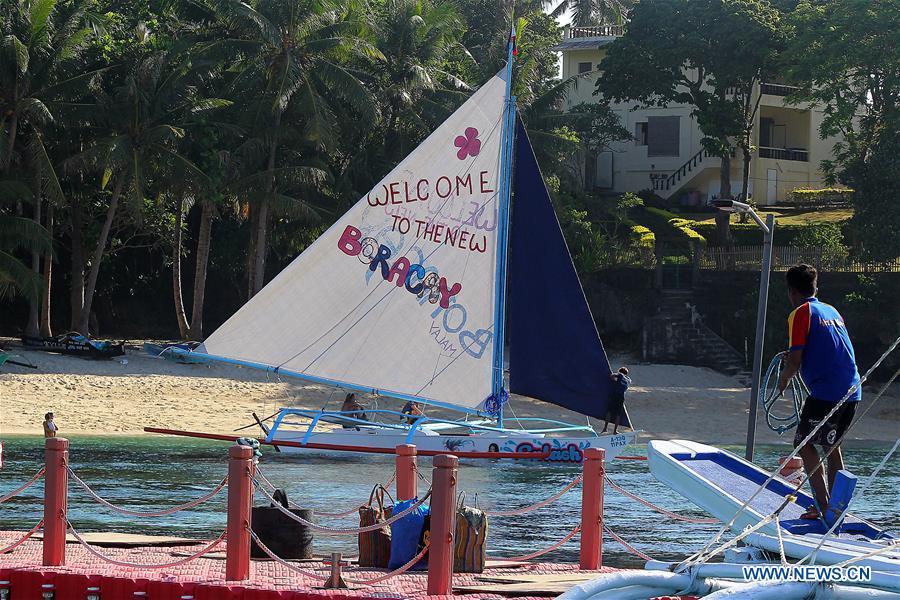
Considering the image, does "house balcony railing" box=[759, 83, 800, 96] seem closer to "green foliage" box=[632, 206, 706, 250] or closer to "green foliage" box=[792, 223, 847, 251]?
"green foliage" box=[632, 206, 706, 250]

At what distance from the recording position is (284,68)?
149 feet

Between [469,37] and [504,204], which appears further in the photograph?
[469,37]

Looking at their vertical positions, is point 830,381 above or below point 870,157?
below

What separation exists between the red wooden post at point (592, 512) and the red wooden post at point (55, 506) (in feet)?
16.0

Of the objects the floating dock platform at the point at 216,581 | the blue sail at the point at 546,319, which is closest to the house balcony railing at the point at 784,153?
the blue sail at the point at 546,319

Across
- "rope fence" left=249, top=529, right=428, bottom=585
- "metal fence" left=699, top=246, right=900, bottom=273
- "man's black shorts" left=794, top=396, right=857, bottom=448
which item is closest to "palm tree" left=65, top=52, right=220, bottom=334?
"metal fence" left=699, top=246, right=900, bottom=273

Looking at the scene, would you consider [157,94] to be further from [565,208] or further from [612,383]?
[612,383]

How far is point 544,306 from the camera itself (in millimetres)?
24953

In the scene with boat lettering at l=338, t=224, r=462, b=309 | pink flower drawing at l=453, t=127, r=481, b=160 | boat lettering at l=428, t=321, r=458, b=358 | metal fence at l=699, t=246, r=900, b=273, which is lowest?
boat lettering at l=428, t=321, r=458, b=358

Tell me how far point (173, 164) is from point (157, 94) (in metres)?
2.78

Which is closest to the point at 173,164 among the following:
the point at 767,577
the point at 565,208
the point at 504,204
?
the point at 565,208

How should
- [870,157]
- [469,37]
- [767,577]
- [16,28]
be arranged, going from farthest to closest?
[469,37] < [870,157] < [16,28] < [767,577]

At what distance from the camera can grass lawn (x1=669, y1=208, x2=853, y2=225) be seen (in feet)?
186

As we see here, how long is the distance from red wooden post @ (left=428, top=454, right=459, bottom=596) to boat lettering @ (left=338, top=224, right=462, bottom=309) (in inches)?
525
